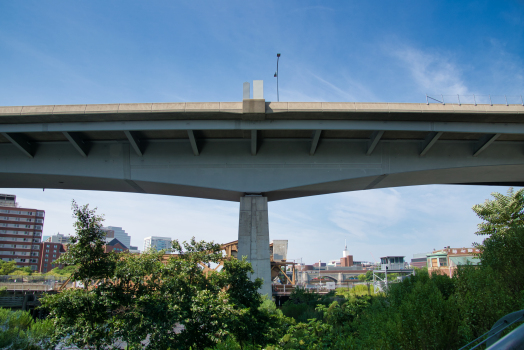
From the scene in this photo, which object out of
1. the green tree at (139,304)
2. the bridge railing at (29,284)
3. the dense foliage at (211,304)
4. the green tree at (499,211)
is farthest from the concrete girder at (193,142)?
the bridge railing at (29,284)

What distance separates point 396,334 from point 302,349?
3.59 m

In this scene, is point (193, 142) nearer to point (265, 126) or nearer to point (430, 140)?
point (265, 126)

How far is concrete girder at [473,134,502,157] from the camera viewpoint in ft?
59.2

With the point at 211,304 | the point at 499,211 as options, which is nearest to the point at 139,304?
the point at 211,304

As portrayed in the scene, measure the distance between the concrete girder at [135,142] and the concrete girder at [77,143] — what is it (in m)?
2.51

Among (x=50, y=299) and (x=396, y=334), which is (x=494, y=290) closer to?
(x=396, y=334)

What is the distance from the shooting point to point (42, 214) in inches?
4663

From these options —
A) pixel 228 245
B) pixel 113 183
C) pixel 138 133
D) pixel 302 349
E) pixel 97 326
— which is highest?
pixel 138 133

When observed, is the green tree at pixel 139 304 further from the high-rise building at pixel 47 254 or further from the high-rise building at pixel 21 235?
the high-rise building at pixel 47 254

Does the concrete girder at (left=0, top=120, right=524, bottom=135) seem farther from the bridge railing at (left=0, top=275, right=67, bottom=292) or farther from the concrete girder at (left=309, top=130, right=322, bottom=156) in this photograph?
the bridge railing at (left=0, top=275, right=67, bottom=292)

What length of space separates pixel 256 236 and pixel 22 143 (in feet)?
44.0

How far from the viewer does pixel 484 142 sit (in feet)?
60.8

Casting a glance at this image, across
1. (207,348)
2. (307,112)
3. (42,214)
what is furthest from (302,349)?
(42,214)

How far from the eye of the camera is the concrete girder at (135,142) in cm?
1755
